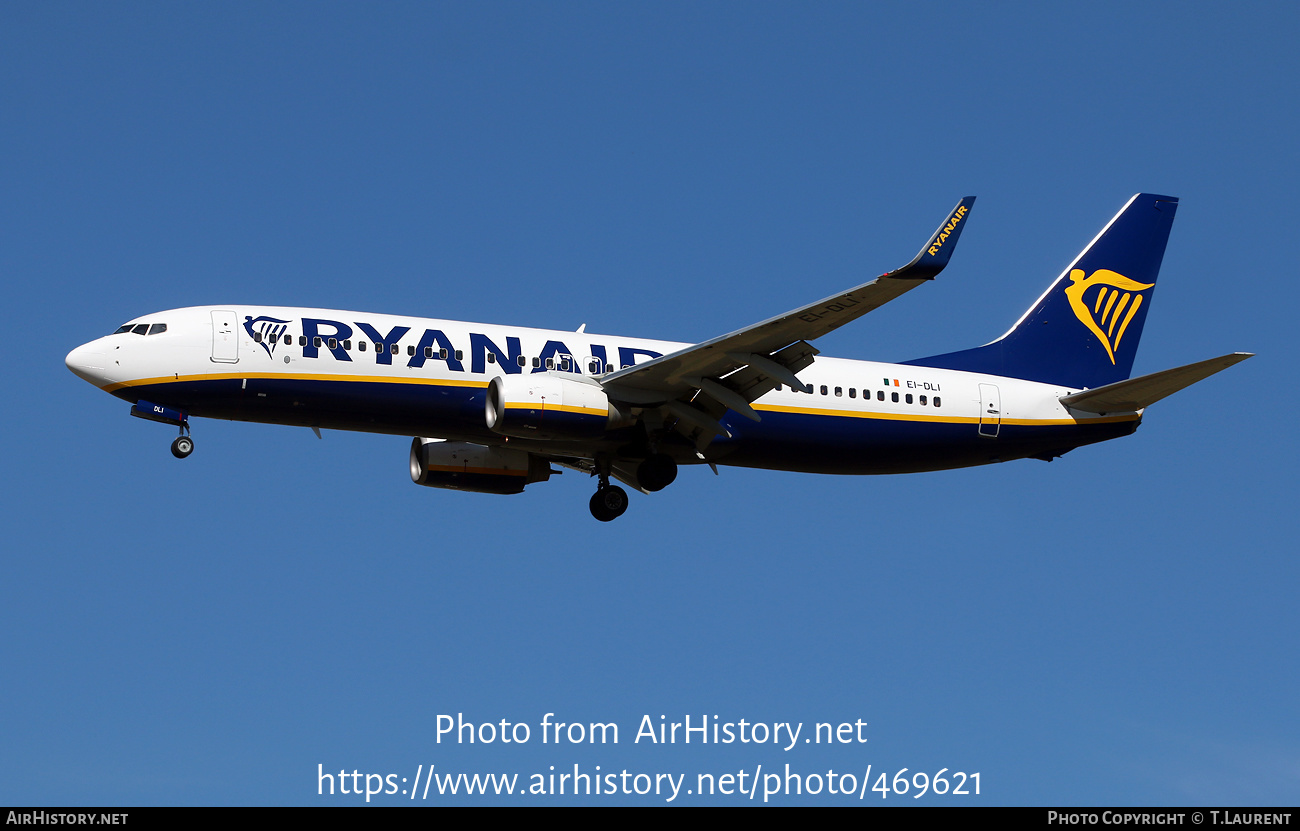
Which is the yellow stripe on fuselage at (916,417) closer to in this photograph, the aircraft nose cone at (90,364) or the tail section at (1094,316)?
the tail section at (1094,316)

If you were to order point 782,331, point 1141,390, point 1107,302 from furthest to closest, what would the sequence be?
point 1107,302 → point 1141,390 → point 782,331

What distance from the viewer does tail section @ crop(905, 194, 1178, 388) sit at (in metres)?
39.2

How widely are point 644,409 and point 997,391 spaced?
32.4 ft

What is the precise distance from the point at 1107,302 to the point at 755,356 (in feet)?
46.6

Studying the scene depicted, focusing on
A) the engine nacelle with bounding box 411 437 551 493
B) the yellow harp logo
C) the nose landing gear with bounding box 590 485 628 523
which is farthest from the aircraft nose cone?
the yellow harp logo

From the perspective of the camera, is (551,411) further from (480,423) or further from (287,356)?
(287,356)

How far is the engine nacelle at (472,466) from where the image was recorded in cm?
3728

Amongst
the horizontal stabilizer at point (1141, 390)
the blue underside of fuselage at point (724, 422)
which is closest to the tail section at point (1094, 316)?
the horizontal stabilizer at point (1141, 390)

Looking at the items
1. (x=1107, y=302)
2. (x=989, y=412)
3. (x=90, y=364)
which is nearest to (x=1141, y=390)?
(x=989, y=412)

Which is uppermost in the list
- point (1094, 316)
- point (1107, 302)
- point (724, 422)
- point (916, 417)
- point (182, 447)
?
point (1107, 302)

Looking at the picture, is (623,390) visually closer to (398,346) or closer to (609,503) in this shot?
(609,503)

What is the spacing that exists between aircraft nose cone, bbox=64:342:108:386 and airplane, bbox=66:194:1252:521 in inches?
1.5

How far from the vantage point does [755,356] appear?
103 ft
